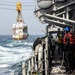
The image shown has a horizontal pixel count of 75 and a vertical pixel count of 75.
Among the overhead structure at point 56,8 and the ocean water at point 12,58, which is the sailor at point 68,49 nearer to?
the overhead structure at point 56,8

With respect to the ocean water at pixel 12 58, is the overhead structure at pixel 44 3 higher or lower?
higher

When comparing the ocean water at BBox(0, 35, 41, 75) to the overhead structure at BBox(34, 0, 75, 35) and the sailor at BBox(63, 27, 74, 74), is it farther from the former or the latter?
the sailor at BBox(63, 27, 74, 74)

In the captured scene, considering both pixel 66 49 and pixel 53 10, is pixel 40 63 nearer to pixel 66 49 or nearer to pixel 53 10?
pixel 66 49

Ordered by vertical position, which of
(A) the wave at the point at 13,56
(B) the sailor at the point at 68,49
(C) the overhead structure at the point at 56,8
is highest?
(C) the overhead structure at the point at 56,8

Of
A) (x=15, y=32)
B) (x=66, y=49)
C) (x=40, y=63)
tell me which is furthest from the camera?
(x=15, y=32)

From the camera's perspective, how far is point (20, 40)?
11050cm

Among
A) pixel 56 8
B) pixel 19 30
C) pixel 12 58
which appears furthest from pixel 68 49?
pixel 19 30

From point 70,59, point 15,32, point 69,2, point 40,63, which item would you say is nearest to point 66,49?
point 70,59

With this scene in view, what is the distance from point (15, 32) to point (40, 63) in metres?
93.5

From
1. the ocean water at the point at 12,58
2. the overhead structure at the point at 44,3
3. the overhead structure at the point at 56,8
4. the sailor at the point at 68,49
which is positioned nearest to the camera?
the sailor at the point at 68,49

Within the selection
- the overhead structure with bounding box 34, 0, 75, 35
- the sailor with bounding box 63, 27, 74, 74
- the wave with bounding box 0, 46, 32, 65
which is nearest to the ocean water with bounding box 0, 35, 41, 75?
the wave with bounding box 0, 46, 32, 65

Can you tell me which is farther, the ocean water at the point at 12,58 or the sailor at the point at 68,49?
the ocean water at the point at 12,58

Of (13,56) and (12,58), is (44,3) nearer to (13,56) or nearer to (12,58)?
(12,58)

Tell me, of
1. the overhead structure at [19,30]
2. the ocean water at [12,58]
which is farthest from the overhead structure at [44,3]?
the overhead structure at [19,30]
